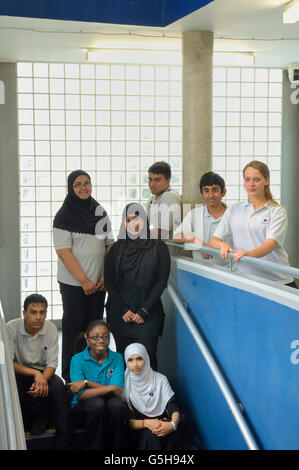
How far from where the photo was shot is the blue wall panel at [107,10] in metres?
5.62

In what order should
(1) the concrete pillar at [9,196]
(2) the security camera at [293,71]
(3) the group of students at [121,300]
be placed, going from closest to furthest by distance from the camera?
1. (3) the group of students at [121,300]
2. (1) the concrete pillar at [9,196]
3. (2) the security camera at [293,71]

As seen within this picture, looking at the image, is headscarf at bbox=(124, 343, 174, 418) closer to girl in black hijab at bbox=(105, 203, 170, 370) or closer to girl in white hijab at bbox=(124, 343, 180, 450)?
girl in white hijab at bbox=(124, 343, 180, 450)

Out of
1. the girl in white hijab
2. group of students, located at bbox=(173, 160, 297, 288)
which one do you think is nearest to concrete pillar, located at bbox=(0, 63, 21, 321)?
the girl in white hijab

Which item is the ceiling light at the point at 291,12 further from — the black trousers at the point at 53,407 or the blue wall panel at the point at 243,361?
the black trousers at the point at 53,407

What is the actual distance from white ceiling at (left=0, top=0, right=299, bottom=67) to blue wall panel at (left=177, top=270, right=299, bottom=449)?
2.69 m

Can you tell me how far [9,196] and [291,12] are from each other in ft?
15.4

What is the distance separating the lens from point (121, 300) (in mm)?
4934

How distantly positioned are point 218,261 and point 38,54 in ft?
13.9

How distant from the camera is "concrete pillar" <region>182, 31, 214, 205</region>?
616 centimetres

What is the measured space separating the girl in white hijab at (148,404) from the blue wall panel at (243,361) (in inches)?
10.7

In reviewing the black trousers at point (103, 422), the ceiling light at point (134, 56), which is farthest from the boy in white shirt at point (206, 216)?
the ceiling light at point (134, 56)

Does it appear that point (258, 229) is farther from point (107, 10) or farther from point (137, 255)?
point (107, 10)

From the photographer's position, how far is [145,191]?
8.41 meters

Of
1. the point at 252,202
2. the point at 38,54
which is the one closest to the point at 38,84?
the point at 38,54
